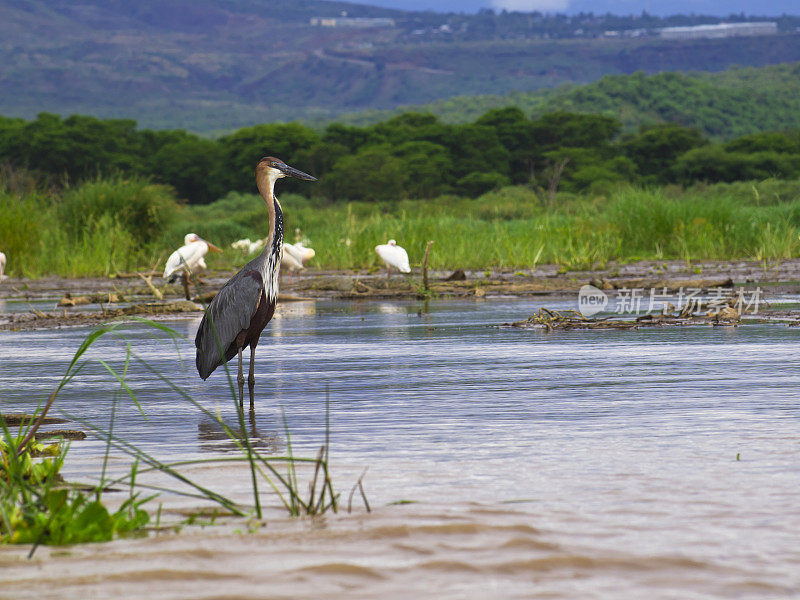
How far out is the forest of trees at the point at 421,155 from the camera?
247 feet

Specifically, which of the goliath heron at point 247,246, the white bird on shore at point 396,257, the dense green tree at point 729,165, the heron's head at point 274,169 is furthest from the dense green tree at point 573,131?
the heron's head at point 274,169

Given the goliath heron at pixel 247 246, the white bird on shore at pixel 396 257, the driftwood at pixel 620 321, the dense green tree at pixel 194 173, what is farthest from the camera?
the dense green tree at pixel 194 173

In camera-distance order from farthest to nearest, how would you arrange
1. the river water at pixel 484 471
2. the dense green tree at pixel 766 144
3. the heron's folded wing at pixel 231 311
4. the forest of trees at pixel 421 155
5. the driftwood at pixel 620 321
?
the dense green tree at pixel 766 144 → the forest of trees at pixel 421 155 → the driftwood at pixel 620 321 → the heron's folded wing at pixel 231 311 → the river water at pixel 484 471

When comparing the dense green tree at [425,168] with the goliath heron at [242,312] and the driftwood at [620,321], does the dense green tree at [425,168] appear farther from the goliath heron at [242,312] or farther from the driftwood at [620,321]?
the goliath heron at [242,312]

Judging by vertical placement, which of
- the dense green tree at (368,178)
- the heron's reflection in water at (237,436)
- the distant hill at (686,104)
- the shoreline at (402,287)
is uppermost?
the distant hill at (686,104)

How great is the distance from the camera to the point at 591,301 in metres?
14.7

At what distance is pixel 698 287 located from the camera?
48.4ft

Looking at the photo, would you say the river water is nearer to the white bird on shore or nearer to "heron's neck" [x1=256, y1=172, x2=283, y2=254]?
"heron's neck" [x1=256, y1=172, x2=283, y2=254]

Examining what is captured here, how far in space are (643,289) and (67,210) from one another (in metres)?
13.5

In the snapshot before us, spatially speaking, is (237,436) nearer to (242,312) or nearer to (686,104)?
(242,312)

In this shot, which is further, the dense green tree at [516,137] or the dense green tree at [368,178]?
the dense green tree at [516,137]

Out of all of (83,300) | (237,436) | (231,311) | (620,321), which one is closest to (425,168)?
(83,300)

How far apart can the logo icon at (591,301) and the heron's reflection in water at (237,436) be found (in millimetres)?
7532

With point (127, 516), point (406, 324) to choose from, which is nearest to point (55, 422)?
point (127, 516)
